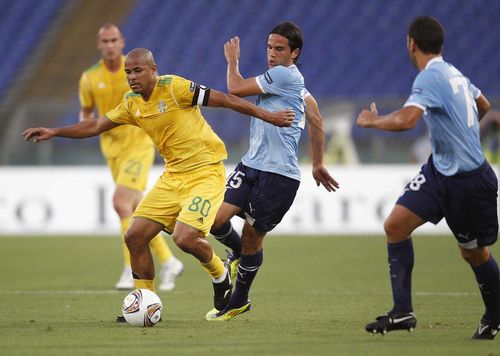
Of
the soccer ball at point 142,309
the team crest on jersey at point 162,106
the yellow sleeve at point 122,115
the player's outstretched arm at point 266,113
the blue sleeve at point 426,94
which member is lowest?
the soccer ball at point 142,309

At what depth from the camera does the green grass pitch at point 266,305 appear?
6297 mm

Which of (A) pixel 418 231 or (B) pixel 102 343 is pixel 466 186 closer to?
(B) pixel 102 343

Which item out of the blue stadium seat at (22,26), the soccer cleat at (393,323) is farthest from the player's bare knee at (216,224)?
the blue stadium seat at (22,26)

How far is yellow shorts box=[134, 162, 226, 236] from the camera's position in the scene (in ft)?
24.4

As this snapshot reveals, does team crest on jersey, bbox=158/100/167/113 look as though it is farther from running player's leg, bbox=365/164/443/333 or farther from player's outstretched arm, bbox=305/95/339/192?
running player's leg, bbox=365/164/443/333

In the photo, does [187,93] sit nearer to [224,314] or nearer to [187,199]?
[187,199]

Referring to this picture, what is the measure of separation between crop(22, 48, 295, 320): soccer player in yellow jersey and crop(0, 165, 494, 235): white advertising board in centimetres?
854

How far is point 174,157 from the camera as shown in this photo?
25.4 ft

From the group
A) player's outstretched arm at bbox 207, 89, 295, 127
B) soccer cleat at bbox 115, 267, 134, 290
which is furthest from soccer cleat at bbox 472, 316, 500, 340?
soccer cleat at bbox 115, 267, 134, 290

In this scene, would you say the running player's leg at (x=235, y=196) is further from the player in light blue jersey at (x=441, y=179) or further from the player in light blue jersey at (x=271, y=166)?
the player in light blue jersey at (x=441, y=179)

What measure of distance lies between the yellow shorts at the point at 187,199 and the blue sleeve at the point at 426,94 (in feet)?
6.29

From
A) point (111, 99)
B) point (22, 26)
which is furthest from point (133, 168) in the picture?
point (22, 26)

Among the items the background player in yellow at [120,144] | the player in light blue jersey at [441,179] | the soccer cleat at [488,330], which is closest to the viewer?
the player in light blue jersey at [441,179]

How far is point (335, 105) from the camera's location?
1755 centimetres
